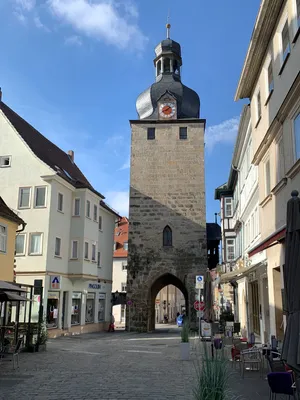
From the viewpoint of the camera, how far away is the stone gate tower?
3303 cm

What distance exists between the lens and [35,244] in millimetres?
24406

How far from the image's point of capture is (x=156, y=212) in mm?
34469

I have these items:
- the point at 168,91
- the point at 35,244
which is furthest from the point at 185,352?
the point at 168,91

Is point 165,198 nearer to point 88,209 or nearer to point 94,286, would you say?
point 88,209

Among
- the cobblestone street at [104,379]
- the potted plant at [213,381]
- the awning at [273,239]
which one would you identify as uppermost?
the awning at [273,239]

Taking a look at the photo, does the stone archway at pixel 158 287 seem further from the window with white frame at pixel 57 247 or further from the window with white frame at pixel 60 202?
the window with white frame at pixel 60 202

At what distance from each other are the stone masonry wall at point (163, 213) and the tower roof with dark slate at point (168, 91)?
4.91 ft

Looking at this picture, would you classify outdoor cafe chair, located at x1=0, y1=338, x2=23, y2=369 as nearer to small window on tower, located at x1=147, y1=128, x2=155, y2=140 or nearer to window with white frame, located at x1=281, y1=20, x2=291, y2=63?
window with white frame, located at x1=281, y1=20, x2=291, y2=63

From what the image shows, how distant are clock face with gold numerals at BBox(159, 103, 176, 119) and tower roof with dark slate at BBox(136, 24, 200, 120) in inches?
17.6

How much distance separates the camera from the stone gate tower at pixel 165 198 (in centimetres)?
3303

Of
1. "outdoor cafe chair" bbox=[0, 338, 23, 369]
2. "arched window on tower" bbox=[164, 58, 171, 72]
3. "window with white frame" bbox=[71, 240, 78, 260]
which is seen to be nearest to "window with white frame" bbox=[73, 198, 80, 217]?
"window with white frame" bbox=[71, 240, 78, 260]

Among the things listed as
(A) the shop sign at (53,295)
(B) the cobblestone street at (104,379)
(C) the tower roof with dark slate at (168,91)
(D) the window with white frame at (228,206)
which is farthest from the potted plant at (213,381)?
(C) the tower roof with dark slate at (168,91)

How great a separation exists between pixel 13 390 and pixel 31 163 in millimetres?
18038

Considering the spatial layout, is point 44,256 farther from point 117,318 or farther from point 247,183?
point 117,318
